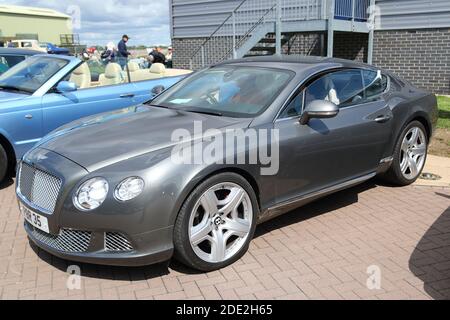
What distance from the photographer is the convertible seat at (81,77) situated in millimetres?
6500

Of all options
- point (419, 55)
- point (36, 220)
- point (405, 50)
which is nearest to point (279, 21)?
point (405, 50)

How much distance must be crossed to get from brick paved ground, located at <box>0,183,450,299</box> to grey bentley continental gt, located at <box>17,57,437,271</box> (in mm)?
227

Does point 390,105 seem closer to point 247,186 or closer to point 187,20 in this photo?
point 247,186

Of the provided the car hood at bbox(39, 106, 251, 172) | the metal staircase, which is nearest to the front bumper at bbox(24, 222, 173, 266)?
the car hood at bbox(39, 106, 251, 172)

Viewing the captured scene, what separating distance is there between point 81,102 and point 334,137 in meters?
3.42

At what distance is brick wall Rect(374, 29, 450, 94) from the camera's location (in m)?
12.0

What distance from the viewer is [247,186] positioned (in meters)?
3.69

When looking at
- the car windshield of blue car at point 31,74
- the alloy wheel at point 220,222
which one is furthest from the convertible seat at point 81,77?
the alloy wheel at point 220,222

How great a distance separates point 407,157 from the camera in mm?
5543

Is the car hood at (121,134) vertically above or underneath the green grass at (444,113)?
above

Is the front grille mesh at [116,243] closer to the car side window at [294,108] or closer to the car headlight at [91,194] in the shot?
the car headlight at [91,194]

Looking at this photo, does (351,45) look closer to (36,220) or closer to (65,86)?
(65,86)

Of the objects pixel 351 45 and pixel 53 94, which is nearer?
pixel 53 94

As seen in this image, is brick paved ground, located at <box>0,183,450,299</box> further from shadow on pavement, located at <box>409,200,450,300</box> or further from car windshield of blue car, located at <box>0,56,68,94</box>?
car windshield of blue car, located at <box>0,56,68,94</box>
